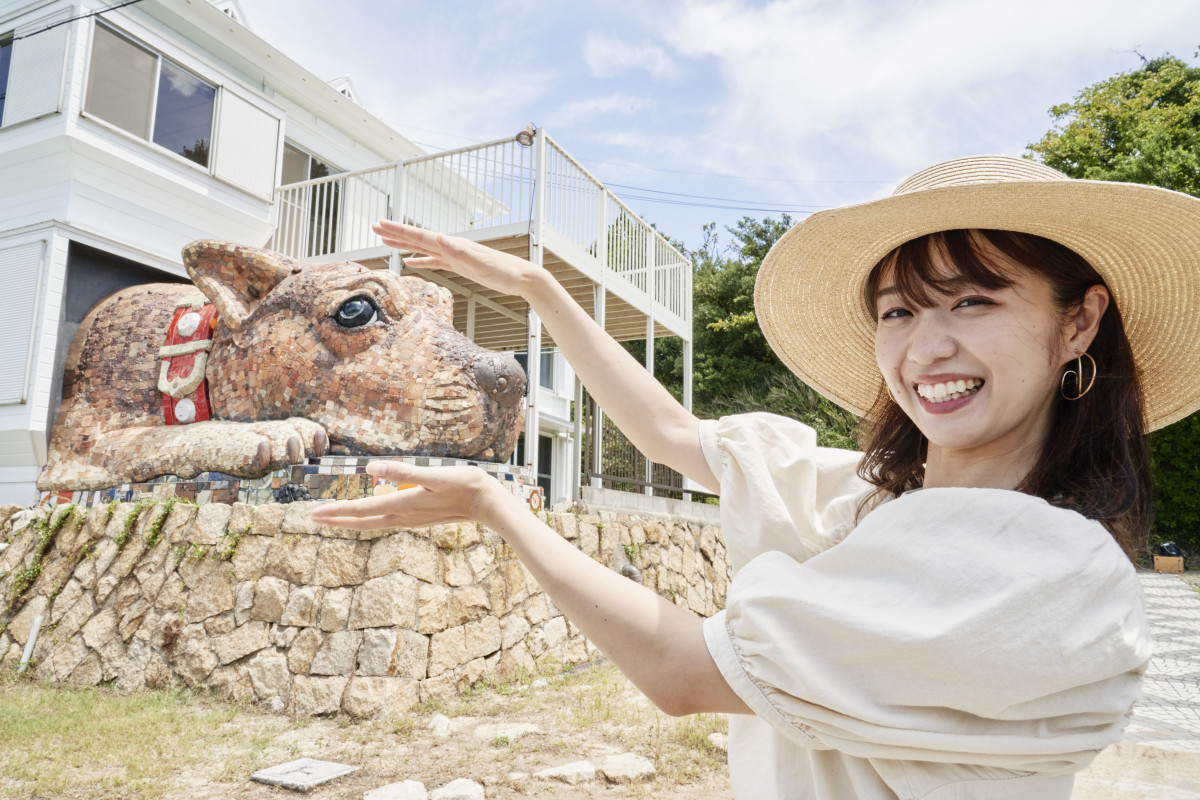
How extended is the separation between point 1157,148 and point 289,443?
18.0m

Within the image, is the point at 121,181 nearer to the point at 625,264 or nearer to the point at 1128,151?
the point at 625,264

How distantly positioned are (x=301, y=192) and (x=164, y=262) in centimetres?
322

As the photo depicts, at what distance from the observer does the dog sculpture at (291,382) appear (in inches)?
171

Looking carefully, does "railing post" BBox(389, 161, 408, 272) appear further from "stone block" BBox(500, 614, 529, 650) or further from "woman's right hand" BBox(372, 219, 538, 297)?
"woman's right hand" BBox(372, 219, 538, 297)

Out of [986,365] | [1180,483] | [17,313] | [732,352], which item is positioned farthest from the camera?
[732,352]

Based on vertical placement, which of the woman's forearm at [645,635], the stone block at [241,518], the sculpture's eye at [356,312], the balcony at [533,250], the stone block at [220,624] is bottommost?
the stone block at [220,624]

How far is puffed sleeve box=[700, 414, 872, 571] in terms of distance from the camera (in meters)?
1.21

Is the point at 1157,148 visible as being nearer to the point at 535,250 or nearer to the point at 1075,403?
the point at 535,250

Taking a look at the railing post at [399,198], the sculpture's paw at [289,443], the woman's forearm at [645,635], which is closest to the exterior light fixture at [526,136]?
the railing post at [399,198]

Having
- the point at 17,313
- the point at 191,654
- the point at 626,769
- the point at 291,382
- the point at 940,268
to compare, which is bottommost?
the point at 626,769

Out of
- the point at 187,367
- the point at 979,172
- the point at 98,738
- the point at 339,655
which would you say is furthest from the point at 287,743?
the point at 979,172

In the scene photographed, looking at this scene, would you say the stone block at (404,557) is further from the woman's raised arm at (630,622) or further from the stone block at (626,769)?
the woman's raised arm at (630,622)

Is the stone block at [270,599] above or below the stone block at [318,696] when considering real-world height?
above

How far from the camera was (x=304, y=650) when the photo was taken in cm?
411
